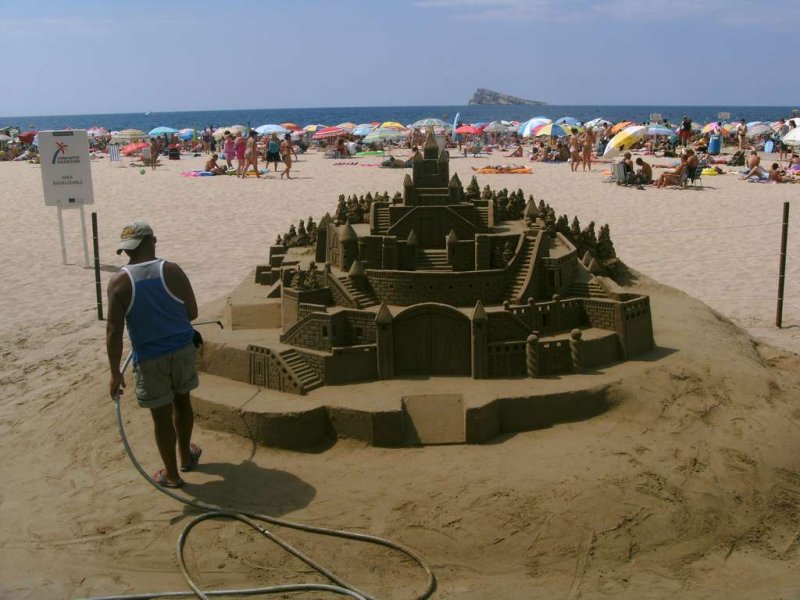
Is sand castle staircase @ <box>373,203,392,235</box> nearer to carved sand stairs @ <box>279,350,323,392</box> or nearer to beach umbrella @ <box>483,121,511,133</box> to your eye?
carved sand stairs @ <box>279,350,323,392</box>

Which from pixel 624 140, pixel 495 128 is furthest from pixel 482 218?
pixel 495 128

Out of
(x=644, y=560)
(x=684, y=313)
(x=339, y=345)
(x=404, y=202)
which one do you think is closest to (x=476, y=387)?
(x=339, y=345)

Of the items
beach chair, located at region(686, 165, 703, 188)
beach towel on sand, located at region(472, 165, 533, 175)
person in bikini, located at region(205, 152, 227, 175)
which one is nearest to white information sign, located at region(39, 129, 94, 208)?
person in bikini, located at region(205, 152, 227, 175)

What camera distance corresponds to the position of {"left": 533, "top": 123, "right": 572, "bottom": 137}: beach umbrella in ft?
136

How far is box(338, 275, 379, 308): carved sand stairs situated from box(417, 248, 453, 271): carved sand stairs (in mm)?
740

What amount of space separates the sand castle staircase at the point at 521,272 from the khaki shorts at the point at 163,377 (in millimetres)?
4121

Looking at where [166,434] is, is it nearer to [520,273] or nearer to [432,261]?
[432,261]

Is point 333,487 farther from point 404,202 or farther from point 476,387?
point 404,202

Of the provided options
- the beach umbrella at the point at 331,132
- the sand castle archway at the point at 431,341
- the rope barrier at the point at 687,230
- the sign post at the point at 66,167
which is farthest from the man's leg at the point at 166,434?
the beach umbrella at the point at 331,132

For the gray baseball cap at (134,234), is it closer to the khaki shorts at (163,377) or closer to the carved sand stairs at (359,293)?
the khaki shorts at (163,377)

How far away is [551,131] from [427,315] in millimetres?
34372

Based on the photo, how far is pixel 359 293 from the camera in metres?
9.70

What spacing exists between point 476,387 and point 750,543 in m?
2.92

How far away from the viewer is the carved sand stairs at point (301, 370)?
862 cm
